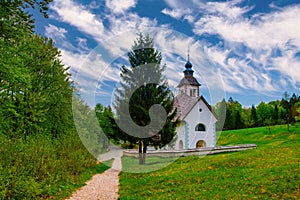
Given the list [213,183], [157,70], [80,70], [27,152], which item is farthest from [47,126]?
[213,183]

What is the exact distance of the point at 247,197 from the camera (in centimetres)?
729

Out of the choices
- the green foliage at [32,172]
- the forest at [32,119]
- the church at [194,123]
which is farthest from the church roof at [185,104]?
the green foliage at [32,172]

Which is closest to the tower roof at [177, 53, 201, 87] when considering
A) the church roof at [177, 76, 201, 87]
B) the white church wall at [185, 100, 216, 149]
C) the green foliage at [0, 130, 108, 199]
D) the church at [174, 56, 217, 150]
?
the church roof at [177, 76, 201, 87]

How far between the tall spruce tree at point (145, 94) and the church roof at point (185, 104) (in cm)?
903

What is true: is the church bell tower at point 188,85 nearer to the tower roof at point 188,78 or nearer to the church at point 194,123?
the tower roof at point 188,78

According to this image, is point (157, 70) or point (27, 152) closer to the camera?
point (27, 152)

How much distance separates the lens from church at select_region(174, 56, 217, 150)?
2928 cm

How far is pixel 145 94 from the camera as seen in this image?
19.7m

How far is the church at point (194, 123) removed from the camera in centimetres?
2928

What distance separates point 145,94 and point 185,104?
12.0m

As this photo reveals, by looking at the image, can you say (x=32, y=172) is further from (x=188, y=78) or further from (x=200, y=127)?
(x=188, y=78)

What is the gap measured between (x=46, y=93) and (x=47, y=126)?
2491 millimetres

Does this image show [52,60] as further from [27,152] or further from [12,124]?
[27,152]

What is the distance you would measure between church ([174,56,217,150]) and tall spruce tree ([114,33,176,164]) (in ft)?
29.6
